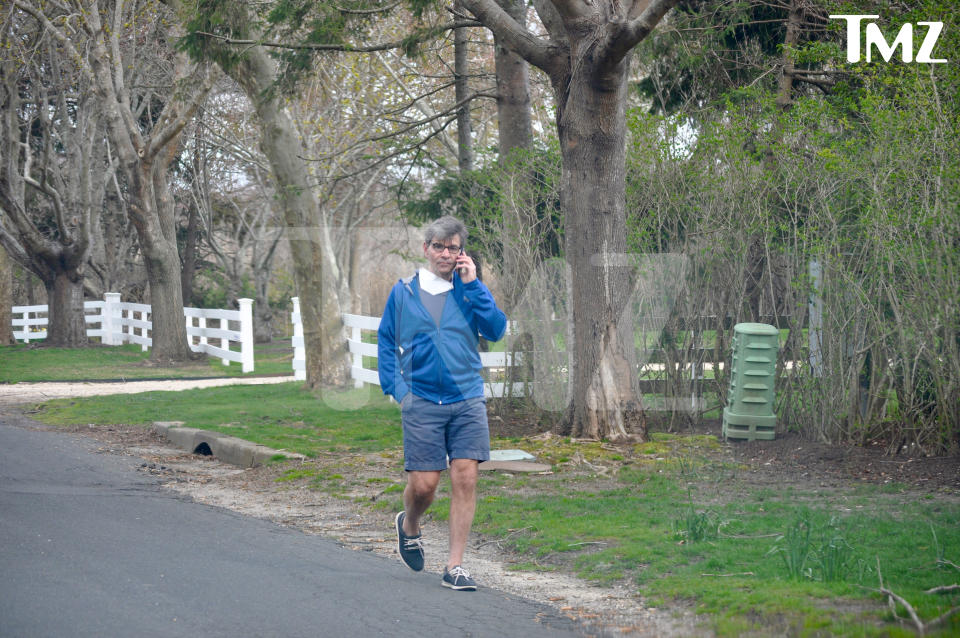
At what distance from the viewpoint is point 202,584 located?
18.1 feet

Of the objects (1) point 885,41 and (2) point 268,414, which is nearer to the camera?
(1) point 885,41

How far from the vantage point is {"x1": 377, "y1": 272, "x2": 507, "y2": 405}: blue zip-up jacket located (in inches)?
219

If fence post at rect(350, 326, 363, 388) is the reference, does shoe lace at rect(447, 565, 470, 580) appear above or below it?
below

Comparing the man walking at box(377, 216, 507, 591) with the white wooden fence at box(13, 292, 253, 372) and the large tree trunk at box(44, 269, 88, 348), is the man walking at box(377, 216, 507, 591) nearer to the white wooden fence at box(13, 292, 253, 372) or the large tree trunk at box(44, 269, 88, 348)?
the white wooden fence at box(13, 292, 253, 372)

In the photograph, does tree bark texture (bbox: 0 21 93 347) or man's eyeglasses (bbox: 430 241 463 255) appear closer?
man's eyeglasses (bbox: 430 241 463 255)

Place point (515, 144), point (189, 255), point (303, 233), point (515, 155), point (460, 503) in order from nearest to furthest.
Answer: point (460, 503) < point (515, 155) < point (515, 144) < point (303, 233) < point (189, 255)

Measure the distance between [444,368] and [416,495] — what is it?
2.56 feet

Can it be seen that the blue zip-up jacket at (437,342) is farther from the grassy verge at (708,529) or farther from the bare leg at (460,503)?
the grassy verge at (708,529)

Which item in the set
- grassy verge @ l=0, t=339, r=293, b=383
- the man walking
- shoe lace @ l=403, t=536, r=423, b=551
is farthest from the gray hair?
grassy verge @ l=0, t=339, r=293, b=383

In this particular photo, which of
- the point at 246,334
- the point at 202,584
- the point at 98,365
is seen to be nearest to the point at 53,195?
the point at 98,365

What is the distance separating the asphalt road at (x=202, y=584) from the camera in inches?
188

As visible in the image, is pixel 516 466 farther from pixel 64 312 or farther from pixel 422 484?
pixel 64 312

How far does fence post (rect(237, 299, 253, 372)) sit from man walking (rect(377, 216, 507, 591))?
17200 millimetres

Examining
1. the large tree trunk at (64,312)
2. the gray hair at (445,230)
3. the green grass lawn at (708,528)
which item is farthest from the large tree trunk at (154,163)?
the gray hair at (445,230)
